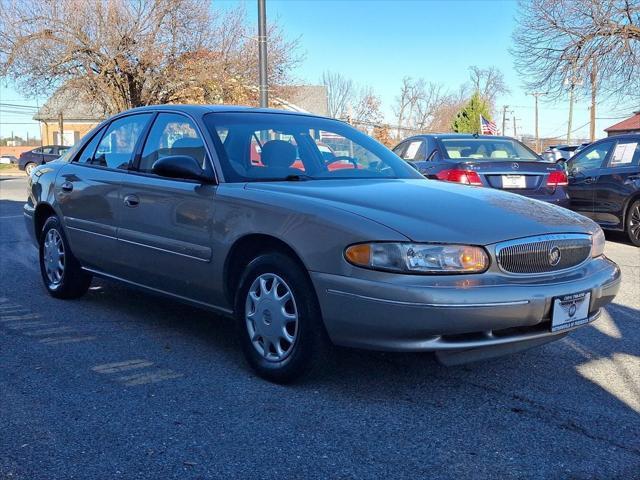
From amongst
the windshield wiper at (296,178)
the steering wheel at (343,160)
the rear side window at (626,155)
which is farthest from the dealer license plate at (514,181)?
the windshield wiper at (296,178)

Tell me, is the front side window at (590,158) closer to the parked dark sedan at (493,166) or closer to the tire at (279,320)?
the parked dark sedan at (493,166)

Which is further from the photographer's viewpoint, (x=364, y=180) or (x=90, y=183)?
(x=90, y=183)

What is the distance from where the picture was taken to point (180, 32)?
24641mm

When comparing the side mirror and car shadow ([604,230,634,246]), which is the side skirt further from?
car shadow ([604,230,634,246])

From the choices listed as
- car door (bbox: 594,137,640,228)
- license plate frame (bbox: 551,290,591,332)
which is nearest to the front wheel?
car door (bbox: 594,137,640,228)

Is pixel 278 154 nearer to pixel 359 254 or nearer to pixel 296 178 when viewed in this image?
pixel 296 178

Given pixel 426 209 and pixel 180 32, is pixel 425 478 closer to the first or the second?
pixel 426 209

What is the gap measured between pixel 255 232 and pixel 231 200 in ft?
1.03

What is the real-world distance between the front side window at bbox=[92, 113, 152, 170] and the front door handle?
0.33m

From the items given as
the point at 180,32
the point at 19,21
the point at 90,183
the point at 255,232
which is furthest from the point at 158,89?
the point at 255,232

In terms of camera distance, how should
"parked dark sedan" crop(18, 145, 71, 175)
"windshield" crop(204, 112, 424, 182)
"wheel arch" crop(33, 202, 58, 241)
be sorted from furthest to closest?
"parked dark sedan" crop(18, 145, 71, 175) < "wheel arch" crop(33, 202, 58, 241) < "windshield" crop(204, 112, 424, 182)

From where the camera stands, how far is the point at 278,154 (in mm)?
4477

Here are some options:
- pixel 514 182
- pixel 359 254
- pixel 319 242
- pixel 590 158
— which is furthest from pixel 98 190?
pixel 590 158

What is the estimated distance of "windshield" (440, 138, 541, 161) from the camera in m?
Result: 9.05
